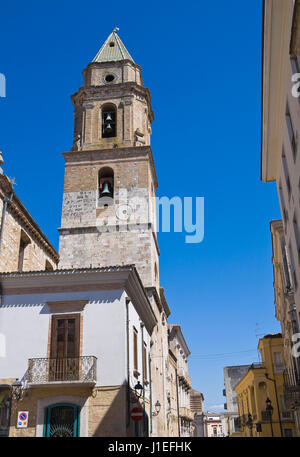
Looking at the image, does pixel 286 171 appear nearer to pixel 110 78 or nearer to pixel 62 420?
pixel 62 420

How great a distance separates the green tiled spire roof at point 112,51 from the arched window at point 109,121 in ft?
13.7

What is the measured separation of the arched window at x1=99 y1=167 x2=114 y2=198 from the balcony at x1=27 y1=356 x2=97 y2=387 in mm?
12241

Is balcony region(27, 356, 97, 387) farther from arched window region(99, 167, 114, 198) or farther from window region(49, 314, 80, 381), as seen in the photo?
arched window region(99, 167, 114, 198)

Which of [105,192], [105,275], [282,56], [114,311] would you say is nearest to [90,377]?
[114,311]

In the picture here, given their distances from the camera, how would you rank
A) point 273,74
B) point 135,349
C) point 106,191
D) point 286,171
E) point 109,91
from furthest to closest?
point 109,91
point 106,191
point 135,349
point 286,171
point 273,74

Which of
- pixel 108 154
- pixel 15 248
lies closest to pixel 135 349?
pixel 15 248

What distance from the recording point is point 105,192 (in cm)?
2369

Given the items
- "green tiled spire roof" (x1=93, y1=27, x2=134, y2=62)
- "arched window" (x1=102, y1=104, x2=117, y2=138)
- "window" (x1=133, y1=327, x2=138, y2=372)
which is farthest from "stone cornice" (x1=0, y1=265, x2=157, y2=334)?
"green tiled spire roof" (x1=93, y1=27, x2=134, y2=62)

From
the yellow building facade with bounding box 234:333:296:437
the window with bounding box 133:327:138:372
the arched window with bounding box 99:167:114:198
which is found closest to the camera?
the window with bounding box 133:327:138:372

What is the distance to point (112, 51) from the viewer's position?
30.0 m

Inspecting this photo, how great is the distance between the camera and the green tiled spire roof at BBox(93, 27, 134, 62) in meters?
29.2

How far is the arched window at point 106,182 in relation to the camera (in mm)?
23906

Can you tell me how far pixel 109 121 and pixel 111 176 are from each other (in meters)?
3.80
